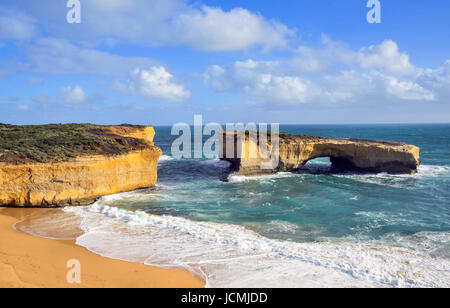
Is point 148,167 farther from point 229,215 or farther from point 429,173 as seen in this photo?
point 429,173

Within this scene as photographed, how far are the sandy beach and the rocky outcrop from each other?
50.1 feet

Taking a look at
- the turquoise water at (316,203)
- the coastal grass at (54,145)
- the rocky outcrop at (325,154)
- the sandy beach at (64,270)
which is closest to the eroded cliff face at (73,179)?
the coastal grass at (54,145)

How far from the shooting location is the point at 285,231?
38.7ft

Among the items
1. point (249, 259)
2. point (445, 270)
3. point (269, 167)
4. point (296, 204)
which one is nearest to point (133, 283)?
point (249, 259)

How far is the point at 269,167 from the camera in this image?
24.3 metres

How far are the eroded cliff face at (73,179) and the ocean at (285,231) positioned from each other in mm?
807

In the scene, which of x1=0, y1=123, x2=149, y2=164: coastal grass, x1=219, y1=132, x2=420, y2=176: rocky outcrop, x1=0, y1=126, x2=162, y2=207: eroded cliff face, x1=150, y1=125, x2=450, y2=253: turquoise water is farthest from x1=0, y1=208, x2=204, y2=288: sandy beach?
x1=219, y1=132, x2=420, y2=176: rocky outcrop

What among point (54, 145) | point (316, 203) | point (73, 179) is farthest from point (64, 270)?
point (316, 203)

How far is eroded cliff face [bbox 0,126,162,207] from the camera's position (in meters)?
13.6

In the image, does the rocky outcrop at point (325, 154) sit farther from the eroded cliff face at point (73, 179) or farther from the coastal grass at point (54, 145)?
the coastal grass at point (54, 145)

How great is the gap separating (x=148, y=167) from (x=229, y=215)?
7014mm

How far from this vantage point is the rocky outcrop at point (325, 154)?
2341 cm
